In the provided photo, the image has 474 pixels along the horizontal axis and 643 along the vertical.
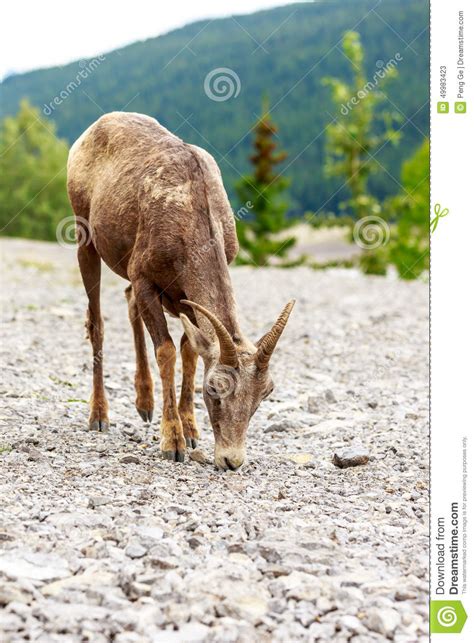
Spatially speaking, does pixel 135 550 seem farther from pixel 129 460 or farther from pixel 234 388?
pixel 129 460

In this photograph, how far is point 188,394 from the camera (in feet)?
29.1

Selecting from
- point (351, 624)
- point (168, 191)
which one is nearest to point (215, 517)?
point (351, 624)

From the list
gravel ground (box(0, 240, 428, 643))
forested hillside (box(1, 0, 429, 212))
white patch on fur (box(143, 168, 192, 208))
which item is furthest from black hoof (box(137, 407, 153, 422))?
forested hillside (box(1, 0, 429, 212))

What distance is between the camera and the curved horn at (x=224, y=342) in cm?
710

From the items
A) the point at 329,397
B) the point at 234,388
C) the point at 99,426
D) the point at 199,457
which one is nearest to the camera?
the point at 234,388

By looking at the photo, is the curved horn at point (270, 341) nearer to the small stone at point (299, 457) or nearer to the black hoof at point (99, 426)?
the small stone at point (299, 457)

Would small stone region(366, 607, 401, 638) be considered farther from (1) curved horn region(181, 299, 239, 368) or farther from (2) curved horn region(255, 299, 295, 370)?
(1) curved horn region(181, 299, 239, 368)

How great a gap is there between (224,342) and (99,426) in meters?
2.62

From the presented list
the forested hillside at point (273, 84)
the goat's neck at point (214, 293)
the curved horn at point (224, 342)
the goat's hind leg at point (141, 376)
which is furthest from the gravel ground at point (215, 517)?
the forested hillside at point (273, 84)

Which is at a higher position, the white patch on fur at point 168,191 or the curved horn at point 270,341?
the white patch on fur at point 168,191

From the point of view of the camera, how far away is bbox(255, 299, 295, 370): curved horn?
279 inches

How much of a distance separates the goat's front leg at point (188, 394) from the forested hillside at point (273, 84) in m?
80.9
